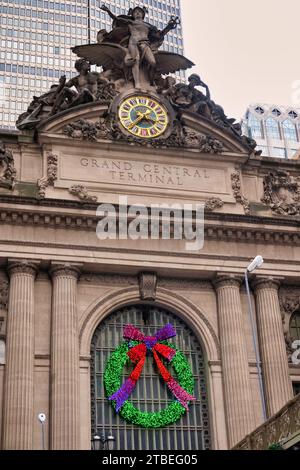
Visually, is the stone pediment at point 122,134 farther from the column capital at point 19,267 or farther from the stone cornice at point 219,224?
the column capital at point 19,267

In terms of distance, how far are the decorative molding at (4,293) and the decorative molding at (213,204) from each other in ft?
32.7

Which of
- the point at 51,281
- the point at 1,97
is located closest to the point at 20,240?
the point at 51,281

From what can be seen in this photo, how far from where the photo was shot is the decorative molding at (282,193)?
4075 centimetres

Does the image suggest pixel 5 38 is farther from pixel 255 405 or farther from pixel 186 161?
pixel 255 405

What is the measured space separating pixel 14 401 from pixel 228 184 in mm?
15016

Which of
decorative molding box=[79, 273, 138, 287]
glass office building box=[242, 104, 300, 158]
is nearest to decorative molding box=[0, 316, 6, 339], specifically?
decorative molding box=[79, 273, 138, 287]

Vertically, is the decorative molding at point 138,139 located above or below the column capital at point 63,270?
above

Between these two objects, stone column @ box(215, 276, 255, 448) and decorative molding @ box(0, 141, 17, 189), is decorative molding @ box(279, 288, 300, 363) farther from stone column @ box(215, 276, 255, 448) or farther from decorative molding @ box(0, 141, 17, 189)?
decorative molding @ box(0, 141, 17, 189)

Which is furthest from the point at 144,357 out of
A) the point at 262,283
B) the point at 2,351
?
the point at 262,283

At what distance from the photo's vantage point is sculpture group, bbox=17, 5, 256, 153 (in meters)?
40.4

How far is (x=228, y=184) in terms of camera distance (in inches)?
1592

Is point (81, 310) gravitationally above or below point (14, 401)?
above

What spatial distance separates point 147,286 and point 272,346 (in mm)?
6159

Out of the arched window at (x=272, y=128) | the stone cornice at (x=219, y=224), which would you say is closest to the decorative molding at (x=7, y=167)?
the stone cornice at (x=219, y=224)
